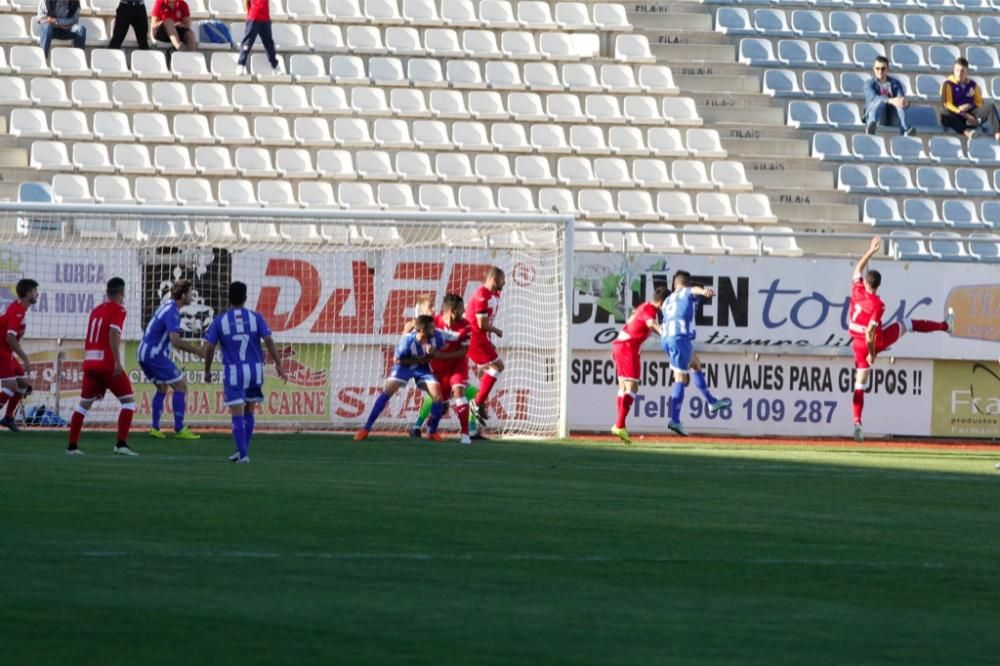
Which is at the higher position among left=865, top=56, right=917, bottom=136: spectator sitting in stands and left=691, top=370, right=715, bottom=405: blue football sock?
left=865, top=56, right=917, bottom=136: spectator sitting in stands

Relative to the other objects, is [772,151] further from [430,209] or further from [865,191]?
[430,209]

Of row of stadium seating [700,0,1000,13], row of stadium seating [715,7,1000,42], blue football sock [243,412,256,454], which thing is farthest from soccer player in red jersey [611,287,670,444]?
row of stadium seating [700,0,1000,13]

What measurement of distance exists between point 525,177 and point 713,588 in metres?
17.4

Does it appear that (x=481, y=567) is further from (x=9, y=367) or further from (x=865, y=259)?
(x=865, y=259)

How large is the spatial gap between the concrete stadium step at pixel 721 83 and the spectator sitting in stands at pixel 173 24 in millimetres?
7987

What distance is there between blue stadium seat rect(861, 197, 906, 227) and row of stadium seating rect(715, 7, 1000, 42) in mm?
4115

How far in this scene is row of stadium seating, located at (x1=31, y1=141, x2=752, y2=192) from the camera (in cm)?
2423

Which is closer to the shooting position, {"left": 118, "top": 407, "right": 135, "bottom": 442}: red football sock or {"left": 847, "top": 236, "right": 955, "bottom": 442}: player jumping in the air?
{"left": 118, "top": 407, "right": 135, "bottom": 442}: red football sock

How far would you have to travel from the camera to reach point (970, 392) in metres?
23.5

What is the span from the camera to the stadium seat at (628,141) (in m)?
26.1

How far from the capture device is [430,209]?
24.2 metres

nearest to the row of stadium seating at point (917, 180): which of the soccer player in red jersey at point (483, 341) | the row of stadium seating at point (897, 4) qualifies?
the row of stadium seating at point (897, 4)

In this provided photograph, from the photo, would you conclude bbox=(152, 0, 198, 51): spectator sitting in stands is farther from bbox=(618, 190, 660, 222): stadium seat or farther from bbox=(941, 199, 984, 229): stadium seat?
bbox=(941, 199, 984, 229): stadium seat

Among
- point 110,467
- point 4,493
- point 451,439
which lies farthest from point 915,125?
point 4,493
